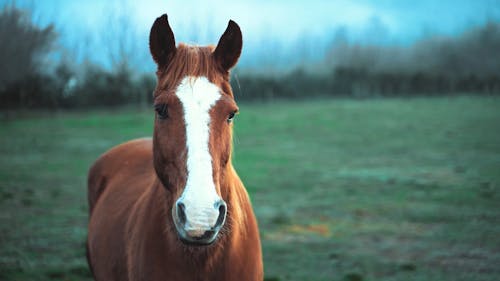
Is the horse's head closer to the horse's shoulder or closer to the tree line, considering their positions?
the horse's shoulder

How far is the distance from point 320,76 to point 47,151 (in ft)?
108

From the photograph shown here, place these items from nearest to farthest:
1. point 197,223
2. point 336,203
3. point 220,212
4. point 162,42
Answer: point 197,223 → point 220,212 → point 162,42 → point 336,203

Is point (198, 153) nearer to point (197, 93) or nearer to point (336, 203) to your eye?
point (197, 93)

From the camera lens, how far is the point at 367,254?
18.6ft

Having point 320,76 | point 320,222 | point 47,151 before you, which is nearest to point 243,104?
point 320,76

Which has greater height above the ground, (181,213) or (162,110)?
(162,110)

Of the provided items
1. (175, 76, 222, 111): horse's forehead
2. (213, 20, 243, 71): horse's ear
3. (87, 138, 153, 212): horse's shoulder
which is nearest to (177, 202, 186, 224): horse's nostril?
(175, 76, 222, 111): horse's forehead

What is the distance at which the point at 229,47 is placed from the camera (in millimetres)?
2471

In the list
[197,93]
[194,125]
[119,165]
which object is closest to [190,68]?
[197,93]

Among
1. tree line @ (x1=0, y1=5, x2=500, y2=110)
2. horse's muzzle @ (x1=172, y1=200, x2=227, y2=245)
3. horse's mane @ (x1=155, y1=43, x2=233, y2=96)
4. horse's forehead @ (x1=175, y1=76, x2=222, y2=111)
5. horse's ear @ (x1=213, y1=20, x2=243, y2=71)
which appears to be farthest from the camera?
tree line @ (x1=0, y1=5, x2=500, y2=110)

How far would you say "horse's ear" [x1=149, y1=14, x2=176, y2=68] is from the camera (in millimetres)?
2371

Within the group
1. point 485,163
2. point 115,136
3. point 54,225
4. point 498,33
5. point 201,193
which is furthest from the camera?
point 498,33

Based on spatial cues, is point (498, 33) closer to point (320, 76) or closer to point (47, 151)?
point (320, 76)

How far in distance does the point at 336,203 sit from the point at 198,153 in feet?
21.6
